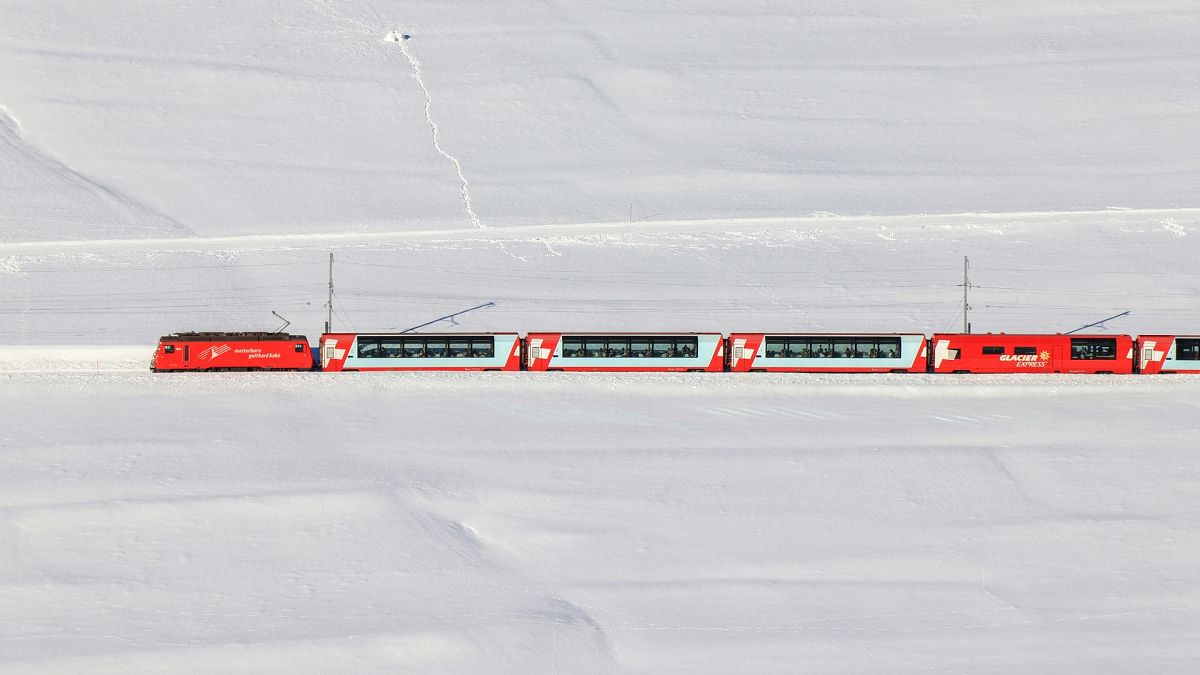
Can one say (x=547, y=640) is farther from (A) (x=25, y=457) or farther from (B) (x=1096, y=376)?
(B) (x=1096, y=376)

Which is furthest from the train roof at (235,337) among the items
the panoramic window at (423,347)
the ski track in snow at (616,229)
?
the ski track in snow at (616,229)

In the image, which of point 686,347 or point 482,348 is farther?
point 482,348

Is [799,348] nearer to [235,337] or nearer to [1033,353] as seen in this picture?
[1033,353]

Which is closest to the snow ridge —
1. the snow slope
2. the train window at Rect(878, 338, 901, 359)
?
the snow slope

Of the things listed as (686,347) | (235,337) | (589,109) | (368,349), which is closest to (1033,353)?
(686,347)

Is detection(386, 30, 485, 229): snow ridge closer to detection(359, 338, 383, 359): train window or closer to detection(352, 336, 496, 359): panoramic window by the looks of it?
detection(352, 336, 496, 359): panoramic window

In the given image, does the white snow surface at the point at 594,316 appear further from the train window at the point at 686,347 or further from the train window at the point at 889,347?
the train window at the point at 686,347

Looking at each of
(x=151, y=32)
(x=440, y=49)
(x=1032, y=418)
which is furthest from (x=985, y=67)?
(x=151, y=32)
